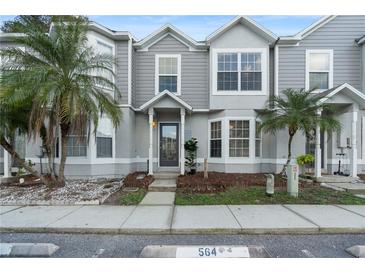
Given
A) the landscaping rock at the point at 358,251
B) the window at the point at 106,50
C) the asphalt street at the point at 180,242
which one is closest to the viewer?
the landscaping rock at the point at 358,251

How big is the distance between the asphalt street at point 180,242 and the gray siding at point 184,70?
25.2ft

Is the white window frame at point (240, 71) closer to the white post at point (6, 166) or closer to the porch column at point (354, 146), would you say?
the porch column at point (354, 146)

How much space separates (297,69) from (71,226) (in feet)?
36.5

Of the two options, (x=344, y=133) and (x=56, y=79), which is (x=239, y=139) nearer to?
(x=344, y=133)

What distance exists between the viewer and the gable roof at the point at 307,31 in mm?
10453

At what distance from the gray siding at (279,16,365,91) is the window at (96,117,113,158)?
27.6 feet

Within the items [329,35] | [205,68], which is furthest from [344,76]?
[205,68]

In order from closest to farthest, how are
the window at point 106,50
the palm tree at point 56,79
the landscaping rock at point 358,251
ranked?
the landscaping rock at point 358,251
the palm tree at point 56,79
the window at point 106,50

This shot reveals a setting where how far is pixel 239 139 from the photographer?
34.4 ft

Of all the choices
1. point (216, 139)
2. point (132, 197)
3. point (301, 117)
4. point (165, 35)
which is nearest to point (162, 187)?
point (132, 197)

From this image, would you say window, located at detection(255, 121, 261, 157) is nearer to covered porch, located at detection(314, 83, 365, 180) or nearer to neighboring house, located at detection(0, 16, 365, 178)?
neighboring house, located at detection(0, 16, 365, 178)

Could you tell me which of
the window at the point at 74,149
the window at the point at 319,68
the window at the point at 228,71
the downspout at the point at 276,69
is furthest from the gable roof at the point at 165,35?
Answer: the window at the point at 74,149

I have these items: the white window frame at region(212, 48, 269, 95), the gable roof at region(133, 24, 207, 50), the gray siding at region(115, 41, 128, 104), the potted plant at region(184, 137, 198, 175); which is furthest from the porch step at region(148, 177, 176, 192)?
the gable roof at region(133, 24, 207, 50)

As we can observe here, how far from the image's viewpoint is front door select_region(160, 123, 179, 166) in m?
11.4
